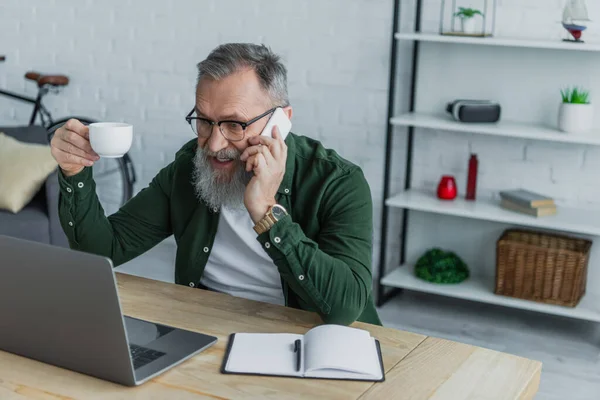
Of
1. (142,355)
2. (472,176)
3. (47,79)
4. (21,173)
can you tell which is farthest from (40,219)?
(142,355)

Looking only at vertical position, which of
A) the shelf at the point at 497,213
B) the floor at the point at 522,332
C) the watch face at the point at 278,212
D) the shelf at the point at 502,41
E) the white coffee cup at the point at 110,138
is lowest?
the floor at the point at 522,332

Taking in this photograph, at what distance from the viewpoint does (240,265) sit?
199 centimetres

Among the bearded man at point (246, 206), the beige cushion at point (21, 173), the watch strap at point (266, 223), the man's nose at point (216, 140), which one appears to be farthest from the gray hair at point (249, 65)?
the beige cushion at point (21, 173)

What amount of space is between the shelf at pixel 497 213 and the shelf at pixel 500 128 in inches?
12.0

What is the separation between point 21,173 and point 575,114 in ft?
7.67

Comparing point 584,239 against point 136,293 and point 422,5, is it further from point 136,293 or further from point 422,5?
point 136,293

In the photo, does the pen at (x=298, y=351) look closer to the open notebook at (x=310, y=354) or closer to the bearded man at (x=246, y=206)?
the open notebook at (x=310, y=354)

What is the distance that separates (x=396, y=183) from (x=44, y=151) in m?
1.59

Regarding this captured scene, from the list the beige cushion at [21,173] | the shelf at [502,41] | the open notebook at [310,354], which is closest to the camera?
→ the open notebook at [310,354]

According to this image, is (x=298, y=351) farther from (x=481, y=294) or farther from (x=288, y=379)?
(x=481, y=294)

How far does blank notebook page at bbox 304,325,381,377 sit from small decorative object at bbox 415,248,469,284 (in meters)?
2.18

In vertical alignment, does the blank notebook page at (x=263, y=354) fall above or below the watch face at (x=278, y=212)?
below

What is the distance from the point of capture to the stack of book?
11.2 ft

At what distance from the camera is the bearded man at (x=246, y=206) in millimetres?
1665
